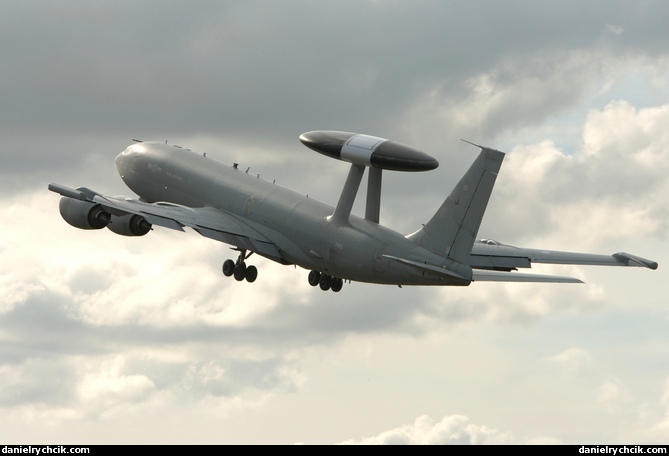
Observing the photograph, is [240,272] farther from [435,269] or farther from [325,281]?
[435,269]

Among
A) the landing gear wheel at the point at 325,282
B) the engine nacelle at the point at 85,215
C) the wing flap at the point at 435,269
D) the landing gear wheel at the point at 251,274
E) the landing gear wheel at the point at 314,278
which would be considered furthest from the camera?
the landing gear wheel at the point at 314,278

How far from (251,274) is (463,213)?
52.6 ft

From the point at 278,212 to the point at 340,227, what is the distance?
507 cm

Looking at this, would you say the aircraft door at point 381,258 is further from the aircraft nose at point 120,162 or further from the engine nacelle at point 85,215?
the aircraft nose at point 120,162

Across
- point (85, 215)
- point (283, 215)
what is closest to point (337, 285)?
point (283, 215)

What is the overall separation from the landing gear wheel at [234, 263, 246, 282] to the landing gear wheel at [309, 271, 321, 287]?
3840 millimetres

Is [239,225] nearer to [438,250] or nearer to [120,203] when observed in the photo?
[120,203]

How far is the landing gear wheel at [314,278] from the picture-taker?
2894 inches

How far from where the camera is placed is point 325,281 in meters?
73.2

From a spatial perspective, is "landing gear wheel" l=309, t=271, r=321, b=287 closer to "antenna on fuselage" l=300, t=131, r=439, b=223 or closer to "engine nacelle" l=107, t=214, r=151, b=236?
"antenna on fuselage" l=300, t=131, r=439, b=223

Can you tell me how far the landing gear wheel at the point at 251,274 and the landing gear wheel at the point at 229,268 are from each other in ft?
2.89

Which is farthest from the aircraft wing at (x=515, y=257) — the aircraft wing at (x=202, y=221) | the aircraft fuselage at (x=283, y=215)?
the aircraft wing at (x=202, y=221)

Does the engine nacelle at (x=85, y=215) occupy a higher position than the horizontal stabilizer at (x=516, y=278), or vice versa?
the engine nacelle at (x=85, y=215)

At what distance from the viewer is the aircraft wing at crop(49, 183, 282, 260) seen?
68875mm
